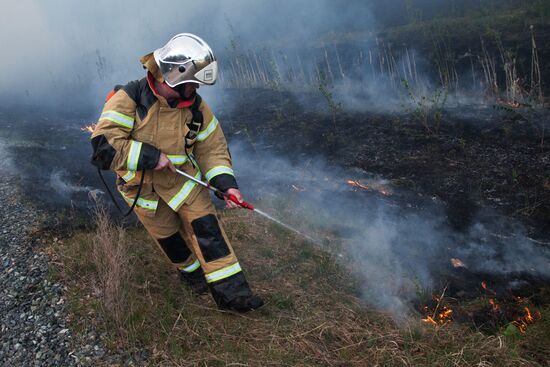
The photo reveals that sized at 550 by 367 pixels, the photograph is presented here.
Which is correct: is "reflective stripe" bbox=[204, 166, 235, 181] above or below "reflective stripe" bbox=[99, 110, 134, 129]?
below

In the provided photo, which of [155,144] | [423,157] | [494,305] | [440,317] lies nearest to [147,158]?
[155,144]

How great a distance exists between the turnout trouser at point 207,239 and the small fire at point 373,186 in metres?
2.71

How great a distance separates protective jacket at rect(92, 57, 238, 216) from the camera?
3.17 m

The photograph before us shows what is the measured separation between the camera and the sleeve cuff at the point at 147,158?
10.4 ft

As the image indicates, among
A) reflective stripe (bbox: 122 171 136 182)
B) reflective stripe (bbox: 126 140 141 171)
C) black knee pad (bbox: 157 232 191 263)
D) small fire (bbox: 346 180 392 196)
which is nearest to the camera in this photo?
reflective stripe (bbox: 126 140 141 171)

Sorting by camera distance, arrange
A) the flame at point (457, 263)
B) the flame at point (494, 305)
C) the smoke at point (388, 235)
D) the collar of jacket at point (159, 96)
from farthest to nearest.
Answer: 1. the flame at point (457, 263)
2. the smoke at point (388, 235)
3. the flame at point (494, 305)
4. the collar of jacket at point (159, 96)

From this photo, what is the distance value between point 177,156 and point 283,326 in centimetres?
145

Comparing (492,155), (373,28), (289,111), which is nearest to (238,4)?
(373,28)

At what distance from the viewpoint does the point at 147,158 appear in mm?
3178

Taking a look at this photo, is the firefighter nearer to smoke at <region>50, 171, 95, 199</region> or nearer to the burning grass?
the burning grass

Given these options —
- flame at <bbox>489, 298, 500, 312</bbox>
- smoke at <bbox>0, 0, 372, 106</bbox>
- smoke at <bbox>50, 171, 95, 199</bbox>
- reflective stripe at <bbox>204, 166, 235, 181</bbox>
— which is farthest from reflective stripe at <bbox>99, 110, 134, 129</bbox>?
smoke at <bbox>0, 0, 372, 106</bbox>

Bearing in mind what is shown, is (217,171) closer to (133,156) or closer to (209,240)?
(209,240)

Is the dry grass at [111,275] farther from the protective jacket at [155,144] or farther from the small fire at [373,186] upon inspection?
the small fire at [373,186]

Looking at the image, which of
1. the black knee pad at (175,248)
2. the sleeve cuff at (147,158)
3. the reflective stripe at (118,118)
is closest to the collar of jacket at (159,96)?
the reflective stripe at (118,118)
